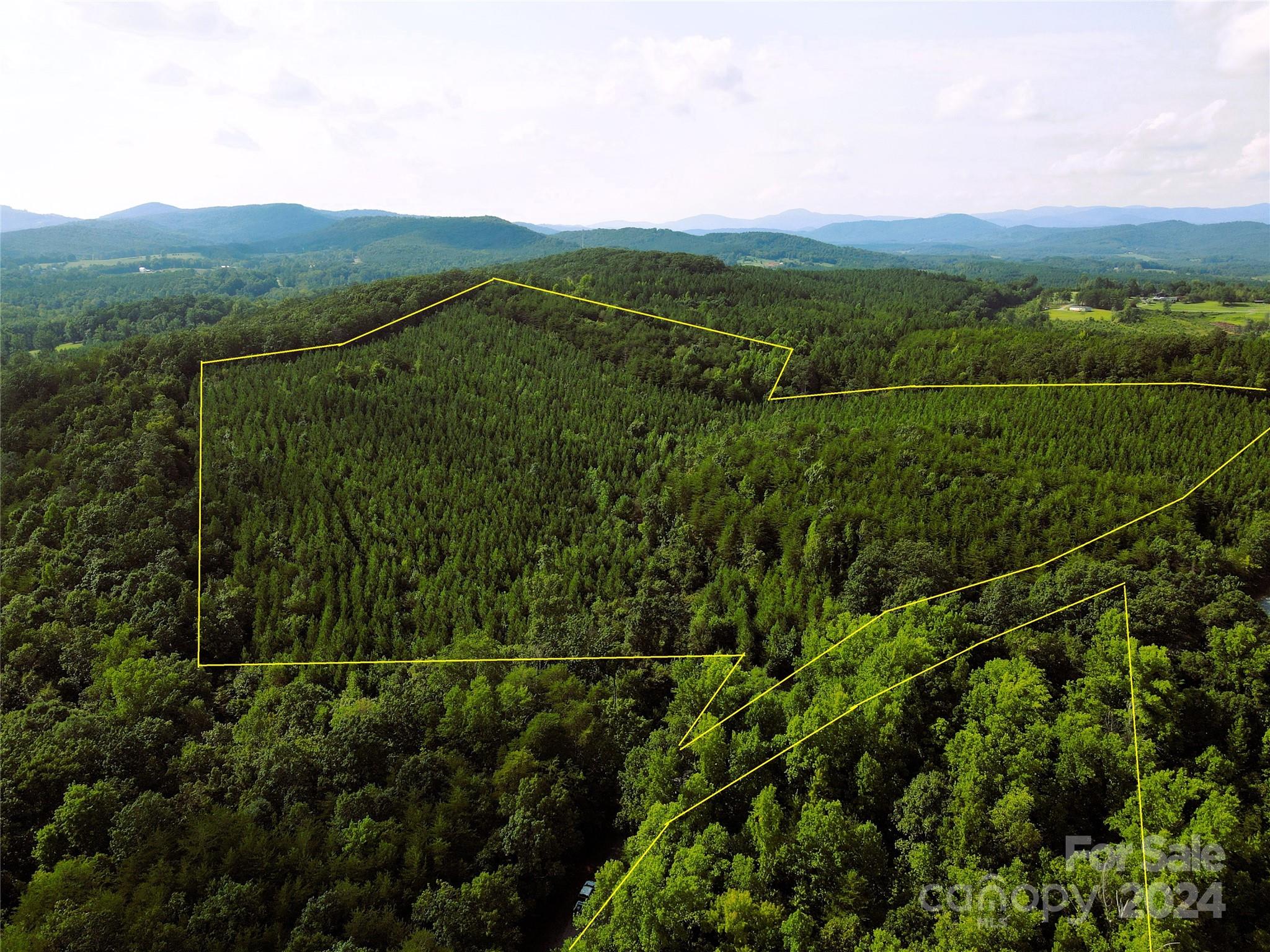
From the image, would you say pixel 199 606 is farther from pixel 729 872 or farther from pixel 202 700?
pixel 729 872

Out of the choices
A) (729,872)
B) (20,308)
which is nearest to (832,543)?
(729,872)

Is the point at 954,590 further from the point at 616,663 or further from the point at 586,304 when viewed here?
the point at 586,304

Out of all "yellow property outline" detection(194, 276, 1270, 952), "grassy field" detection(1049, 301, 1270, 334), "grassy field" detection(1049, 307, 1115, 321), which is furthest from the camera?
"grassy field" detection(1049, 307, 1115, 321)

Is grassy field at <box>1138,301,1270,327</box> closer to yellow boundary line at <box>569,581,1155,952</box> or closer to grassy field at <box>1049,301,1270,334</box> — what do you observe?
grassy field at <box>1049,301,1270,334</box>

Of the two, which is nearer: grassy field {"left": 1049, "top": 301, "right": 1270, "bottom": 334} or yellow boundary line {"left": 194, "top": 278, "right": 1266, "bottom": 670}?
yellow boundary line {"left": 194, "top": 278, "right": 1266, "bottom": 670}

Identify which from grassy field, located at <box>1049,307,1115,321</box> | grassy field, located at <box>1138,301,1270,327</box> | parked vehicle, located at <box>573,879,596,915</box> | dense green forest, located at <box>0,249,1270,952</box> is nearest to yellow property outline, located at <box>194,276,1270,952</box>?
dense green forest, located at <box>0,249,1270,952</box>

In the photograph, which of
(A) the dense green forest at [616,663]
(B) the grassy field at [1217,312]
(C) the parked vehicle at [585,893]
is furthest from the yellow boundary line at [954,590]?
(B) the grassy field at [1217,312]
